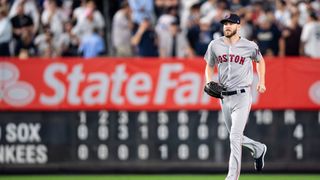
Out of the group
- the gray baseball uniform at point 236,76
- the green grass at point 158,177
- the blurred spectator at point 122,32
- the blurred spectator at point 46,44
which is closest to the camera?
the gray baseball uniform at point 236,76

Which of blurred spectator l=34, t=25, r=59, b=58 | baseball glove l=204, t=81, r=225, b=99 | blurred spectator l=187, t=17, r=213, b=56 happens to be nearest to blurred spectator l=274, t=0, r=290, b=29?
blurred spectator l=187, t=17, r=213, b=56

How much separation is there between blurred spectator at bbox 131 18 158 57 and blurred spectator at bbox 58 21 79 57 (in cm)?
123


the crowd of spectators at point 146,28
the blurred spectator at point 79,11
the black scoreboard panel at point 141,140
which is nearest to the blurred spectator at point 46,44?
the crowd of spectators at point 146,28

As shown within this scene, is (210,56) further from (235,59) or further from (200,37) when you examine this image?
(200,37)

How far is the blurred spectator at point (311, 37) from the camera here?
18859 millimetres

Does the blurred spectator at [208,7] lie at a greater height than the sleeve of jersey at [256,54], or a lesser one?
lesser

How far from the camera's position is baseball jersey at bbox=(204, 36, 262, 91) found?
12.6 metres

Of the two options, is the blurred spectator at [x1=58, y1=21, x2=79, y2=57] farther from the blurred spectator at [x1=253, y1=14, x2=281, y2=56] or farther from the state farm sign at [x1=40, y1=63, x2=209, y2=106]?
the blurred spectator at [x1=253, y1=14, x2=281, y2=56]

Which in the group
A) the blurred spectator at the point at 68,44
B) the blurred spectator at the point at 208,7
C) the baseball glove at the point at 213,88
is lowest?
the blurred spectator at the point at 68,44

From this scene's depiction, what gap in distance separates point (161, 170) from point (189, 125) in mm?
902

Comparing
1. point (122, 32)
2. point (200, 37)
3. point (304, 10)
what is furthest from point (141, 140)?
point (304, 10)

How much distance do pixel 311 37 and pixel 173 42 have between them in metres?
2.69

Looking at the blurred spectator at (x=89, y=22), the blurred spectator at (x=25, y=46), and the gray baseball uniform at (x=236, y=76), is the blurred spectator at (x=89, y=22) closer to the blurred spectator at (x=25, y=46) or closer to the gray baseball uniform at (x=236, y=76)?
the blurred spectator at (x=25, y=46)

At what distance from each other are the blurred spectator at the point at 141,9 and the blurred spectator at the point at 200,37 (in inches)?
62.4
